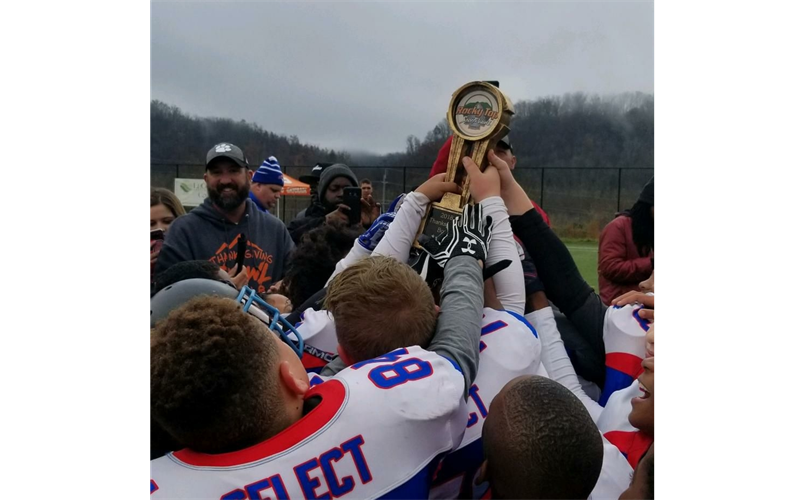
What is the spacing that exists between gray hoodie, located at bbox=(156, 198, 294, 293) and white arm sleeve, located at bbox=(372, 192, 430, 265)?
1993mm

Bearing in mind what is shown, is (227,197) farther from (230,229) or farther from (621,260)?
(621,260)

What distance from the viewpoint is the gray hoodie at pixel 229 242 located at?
3.67 m

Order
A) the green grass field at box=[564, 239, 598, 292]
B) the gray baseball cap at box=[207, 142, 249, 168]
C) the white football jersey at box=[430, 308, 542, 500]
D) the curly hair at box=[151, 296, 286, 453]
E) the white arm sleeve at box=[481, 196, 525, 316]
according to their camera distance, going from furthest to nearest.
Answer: the green grass field at box=[564, 239, 598, 292] < the gray baseball cap at box=[207, 142, 249, 168] < the white arm sleeve at box=[481, 196, 525, 316] < the white football jersey at box=[430, 308, 542, 500] < the curly hair at box=[151, 296, 286, 453]

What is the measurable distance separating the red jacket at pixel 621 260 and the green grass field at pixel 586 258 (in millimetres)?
8378

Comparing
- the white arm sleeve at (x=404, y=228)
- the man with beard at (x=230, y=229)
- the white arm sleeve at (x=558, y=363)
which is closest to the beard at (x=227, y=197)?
the man with beard at (x=230, y=229)

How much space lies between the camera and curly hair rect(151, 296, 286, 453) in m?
1.14

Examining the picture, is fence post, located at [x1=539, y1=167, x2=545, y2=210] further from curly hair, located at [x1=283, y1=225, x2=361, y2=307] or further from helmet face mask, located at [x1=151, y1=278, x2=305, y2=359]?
helmet face mask, located at [x1=151, y1=278, x2=305, y2=359]

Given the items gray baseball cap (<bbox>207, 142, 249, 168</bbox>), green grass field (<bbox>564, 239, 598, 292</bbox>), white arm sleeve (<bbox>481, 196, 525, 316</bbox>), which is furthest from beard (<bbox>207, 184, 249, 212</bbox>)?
green grass field (<bbox>564, 239, 598, 292</bbox>)

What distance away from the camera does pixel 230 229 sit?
4.03 metres

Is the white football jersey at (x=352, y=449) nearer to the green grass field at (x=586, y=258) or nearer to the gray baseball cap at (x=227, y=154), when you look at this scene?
the gray baseball cap at (x=227, y=154)

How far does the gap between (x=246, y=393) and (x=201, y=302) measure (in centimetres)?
23

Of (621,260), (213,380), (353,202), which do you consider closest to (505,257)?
(213,380)

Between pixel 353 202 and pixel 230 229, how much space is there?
92cm
